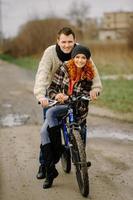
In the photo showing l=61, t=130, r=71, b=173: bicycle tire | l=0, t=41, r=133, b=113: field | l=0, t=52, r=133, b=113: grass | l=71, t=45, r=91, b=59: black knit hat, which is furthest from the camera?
l=0, t=41, r=133, b=113: field

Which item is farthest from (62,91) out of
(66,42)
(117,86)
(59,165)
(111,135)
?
(117,86)

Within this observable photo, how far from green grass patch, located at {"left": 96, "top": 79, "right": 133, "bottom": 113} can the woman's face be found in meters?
5.62

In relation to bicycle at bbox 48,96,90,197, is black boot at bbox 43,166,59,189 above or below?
below

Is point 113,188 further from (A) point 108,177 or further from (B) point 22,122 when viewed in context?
(B) point 22,122

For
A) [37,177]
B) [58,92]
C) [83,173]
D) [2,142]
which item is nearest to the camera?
[83,173]

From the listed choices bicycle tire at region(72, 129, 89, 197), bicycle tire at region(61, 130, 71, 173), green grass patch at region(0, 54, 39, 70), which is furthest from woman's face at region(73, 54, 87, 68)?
green grass patch at region(0, 54, 39, 70)

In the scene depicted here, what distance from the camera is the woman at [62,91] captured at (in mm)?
5863

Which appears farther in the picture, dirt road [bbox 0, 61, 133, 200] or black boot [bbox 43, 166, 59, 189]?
black boot [bbox 43, 166, 59, 189]

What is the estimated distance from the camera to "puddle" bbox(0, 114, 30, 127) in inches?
410

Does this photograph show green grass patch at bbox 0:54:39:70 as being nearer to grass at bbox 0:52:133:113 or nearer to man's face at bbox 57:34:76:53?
grass at bbox 0:52:133:113

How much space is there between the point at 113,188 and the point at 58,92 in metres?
1.29

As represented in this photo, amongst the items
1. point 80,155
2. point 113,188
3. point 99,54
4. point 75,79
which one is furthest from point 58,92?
point 99,54

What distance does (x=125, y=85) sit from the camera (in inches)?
637

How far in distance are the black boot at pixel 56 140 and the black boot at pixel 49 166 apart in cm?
7
